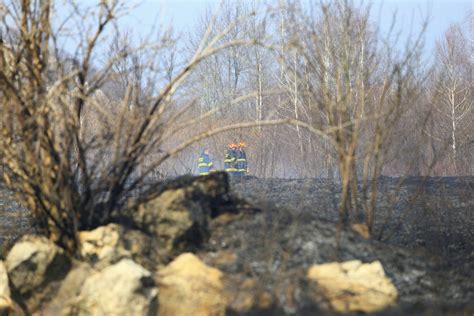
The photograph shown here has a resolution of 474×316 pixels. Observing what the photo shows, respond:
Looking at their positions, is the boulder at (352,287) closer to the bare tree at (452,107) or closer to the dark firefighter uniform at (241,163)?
the dark firefighter uniform at (241,163)

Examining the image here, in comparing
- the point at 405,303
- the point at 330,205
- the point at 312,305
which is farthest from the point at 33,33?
the point at 330,205

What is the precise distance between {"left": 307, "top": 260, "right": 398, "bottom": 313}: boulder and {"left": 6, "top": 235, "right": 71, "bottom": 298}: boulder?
1.88m

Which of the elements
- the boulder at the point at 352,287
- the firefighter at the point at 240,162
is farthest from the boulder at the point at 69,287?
the firefighter at the point at 240,162

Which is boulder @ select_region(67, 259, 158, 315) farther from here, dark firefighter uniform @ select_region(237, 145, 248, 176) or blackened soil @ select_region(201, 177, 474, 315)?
dark firefighter uniform @ select_region(237, 145, 248, 176)

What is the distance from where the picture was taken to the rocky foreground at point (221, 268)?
4.14 m

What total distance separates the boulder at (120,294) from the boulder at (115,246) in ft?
1.64

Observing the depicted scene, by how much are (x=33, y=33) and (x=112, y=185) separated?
1.32 metres

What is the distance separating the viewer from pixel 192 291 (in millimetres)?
4285

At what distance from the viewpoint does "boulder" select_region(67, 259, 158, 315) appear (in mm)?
4098

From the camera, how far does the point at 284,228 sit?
203 inches

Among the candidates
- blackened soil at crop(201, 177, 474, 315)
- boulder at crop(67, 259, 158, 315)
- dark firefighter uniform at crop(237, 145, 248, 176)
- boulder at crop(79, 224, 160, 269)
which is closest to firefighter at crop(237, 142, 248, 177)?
dark firefighter uniform at crop(237, 145, 248, 176)

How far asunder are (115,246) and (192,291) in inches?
32.8

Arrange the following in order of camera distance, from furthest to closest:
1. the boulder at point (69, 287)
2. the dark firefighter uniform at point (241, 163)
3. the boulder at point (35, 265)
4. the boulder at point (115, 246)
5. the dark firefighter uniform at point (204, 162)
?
the dark firefighter uniform at point (204, 162) < the dark firefighter uniform at point (241, 163) < the boulder at point (35, 265) < the boulder at point (115, 246) < the boulder at point (69, 287)

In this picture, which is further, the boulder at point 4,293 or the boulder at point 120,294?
the boulder at point 4,293
